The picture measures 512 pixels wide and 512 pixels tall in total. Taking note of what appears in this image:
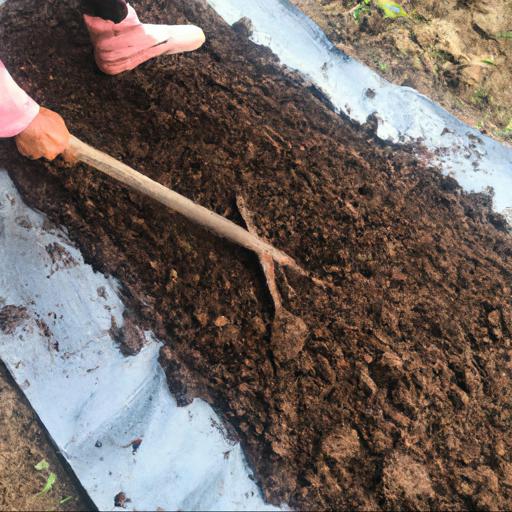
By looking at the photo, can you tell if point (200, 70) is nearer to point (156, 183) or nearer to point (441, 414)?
point (156, 183)

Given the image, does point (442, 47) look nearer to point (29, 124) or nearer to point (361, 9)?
point (361, 9)

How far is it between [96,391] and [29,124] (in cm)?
95

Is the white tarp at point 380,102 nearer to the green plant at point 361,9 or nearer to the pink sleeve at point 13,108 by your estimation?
the green plant at point 361,9

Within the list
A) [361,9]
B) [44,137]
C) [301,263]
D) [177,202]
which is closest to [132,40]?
[44,137]

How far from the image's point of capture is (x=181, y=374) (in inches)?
65.9

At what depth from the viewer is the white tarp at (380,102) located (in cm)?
223

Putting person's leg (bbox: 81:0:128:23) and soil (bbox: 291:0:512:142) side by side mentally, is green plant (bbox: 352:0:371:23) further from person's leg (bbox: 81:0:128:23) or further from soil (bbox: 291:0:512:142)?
person's leg (bbox: 81:0:128:23)

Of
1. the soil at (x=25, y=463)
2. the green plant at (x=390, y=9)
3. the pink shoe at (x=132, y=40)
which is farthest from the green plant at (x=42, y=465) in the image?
the green plant at (x=390, y=9)

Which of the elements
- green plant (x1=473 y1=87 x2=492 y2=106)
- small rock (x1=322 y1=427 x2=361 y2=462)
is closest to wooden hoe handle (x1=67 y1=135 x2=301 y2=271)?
small rock (x1=322 y1=427 x2=361 y2=462)

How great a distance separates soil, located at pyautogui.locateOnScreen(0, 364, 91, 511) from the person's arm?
0.79 meters

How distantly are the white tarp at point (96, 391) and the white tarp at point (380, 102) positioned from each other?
1238mm

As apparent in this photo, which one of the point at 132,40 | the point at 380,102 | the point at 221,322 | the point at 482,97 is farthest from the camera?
the point at 482,97

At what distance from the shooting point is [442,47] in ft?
9.17

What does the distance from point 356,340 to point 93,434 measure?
92 centimetres
